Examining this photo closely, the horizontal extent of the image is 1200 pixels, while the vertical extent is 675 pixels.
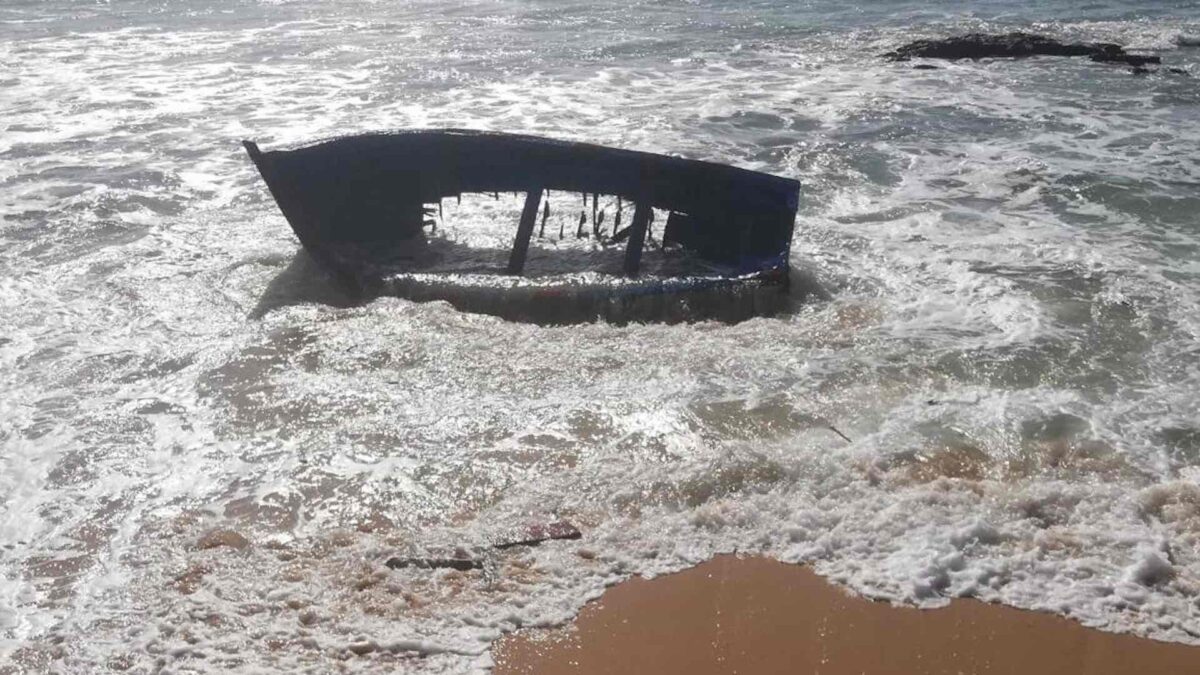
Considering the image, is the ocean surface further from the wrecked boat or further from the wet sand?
the wrecked boat

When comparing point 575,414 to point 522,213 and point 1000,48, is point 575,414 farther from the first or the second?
point 1000,48

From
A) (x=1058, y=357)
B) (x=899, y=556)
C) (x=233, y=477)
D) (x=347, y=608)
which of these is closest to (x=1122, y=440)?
(x=1058, y=357)

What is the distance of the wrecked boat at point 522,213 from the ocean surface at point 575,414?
1.30ft

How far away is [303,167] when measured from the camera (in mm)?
8766

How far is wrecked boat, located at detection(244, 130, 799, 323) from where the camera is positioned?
8.41 meters

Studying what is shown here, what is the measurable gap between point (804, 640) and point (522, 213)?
5.44m

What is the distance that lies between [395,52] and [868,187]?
39.1 feet

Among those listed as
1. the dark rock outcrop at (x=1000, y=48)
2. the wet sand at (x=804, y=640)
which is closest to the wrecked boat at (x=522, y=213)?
the wet sand at (x=804, y=640)

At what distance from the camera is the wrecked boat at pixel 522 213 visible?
27.6 ft

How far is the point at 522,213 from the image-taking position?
9039 mm

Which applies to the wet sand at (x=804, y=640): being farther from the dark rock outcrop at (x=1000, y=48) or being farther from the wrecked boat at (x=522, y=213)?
the dark rock outcrop at (x=1000, y=48)

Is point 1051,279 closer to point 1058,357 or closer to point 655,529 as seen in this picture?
point 1058,357

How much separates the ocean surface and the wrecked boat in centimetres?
40

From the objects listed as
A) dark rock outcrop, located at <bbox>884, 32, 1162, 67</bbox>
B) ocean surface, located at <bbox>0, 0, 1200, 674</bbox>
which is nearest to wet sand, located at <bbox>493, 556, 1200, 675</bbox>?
ocean surface, located at <bbox>0, 0, 1200, 674</bbox>
